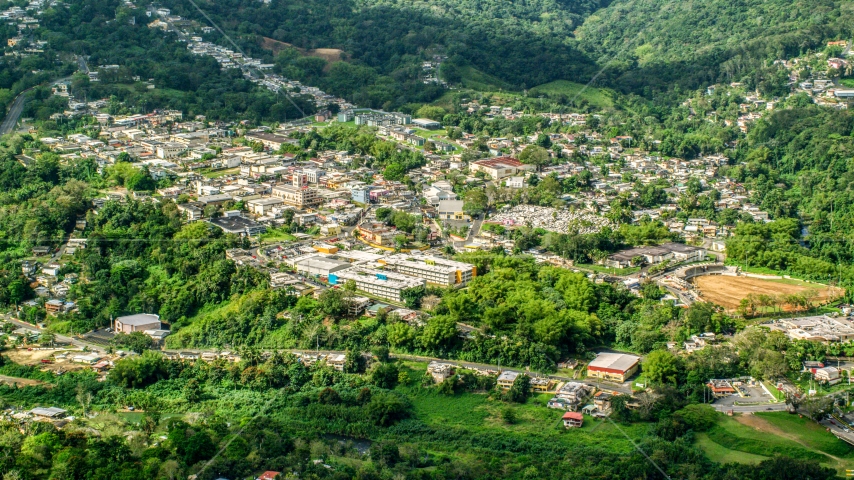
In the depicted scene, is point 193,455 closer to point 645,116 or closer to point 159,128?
point 159,128

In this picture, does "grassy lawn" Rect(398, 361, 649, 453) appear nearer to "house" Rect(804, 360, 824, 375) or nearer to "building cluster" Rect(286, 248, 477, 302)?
"building cluster" Rect(286, 248, 477, 302)

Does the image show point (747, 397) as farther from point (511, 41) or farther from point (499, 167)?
point (511, 41)

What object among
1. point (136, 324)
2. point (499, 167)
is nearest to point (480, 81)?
point (499, 167)

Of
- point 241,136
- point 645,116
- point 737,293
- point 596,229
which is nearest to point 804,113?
point 645,116

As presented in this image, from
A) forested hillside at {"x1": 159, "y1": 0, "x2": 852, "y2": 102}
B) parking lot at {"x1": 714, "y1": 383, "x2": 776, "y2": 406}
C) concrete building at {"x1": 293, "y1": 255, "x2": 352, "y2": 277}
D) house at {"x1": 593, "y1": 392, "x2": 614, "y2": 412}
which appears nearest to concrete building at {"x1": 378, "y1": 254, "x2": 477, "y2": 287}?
concrete building at {"x1": 293, "y1": 255, "x2": 352, "y2": 277}

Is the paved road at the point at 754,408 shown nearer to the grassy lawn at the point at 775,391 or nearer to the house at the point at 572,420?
the grassy lawn at the point at 775,391
